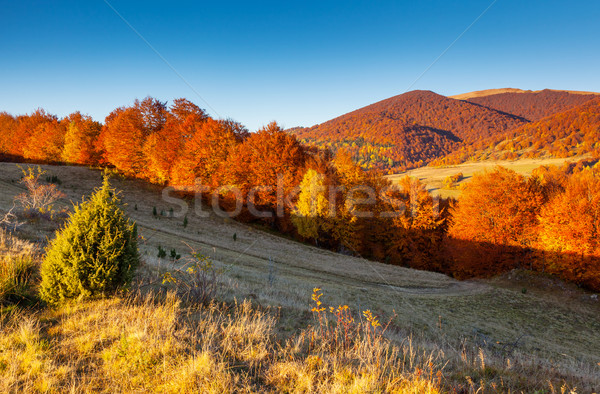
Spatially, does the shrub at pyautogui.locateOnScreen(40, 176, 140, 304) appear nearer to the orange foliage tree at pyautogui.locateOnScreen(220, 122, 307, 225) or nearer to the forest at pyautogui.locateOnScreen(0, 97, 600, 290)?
the forest at pyautogui.locateOnScreen(0, 97, 600, 290)

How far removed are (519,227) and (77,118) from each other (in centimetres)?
6780

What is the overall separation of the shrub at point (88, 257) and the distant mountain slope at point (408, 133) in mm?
91191

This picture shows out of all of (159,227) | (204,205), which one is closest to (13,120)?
(204,205)

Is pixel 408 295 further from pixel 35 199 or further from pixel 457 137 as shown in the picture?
pixel 457 137

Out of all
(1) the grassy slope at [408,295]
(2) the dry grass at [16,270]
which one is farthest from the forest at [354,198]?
(2) the dry grass at [16,270]

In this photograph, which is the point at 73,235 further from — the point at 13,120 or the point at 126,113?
the point at 13,120

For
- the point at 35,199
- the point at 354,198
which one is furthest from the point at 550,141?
the point at 35,199

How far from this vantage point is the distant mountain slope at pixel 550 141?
3617 inches

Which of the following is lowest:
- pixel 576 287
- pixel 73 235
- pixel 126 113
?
pixel 576 287

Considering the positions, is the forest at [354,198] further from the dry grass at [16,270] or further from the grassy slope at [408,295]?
the dry grass at [16,270]

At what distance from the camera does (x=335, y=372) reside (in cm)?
366

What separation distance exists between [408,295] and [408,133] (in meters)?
131

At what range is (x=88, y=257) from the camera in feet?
17.5

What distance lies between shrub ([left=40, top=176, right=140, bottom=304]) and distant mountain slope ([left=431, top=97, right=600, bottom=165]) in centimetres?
11745
